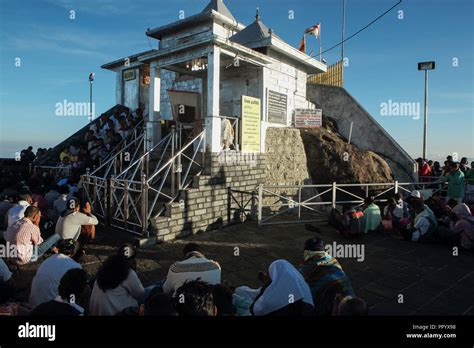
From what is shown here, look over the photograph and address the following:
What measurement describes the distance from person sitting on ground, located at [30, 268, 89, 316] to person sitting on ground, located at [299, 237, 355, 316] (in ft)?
8.00

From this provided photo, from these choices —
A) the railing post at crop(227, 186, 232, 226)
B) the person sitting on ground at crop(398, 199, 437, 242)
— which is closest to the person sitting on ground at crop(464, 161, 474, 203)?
the person sitting on ground at crop(398, 199, 437, 242)

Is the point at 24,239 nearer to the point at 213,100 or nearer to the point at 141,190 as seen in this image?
the point at 141,190

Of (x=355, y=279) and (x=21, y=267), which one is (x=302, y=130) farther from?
(x=21, y=267)

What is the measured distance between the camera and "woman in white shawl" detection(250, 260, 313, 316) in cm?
308

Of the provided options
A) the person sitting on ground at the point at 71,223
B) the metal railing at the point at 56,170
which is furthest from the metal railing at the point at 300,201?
the metal railing at the point at 56,170

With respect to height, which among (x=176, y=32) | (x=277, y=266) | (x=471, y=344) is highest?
(x=176, y=32)

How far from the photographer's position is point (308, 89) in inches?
637

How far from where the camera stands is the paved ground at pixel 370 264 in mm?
4758

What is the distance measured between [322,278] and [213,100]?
610 centimetres

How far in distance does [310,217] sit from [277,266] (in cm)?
710

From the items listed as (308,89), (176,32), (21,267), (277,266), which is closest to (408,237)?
(277,266)

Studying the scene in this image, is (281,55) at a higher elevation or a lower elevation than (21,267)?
higher

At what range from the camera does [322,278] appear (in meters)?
3.80

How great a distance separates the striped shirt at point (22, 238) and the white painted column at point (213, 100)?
4577 mm
